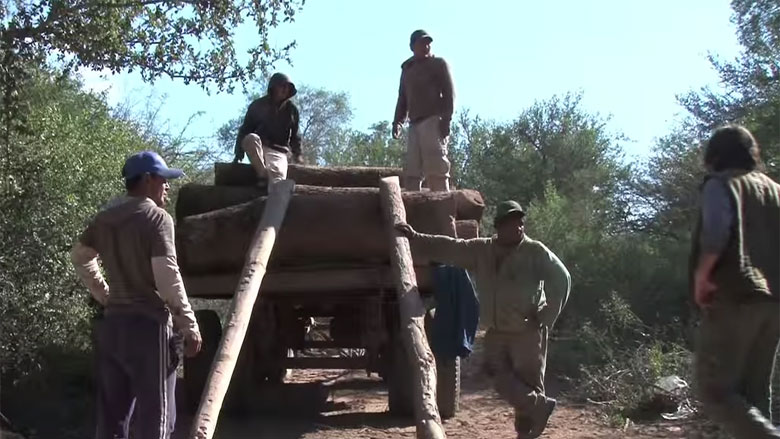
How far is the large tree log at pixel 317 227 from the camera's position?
25.6ft

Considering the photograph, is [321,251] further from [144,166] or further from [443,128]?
[144,166]

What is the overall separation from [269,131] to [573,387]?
14.5 ft

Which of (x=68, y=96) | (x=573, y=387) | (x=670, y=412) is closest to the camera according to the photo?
(x=670, y=412)

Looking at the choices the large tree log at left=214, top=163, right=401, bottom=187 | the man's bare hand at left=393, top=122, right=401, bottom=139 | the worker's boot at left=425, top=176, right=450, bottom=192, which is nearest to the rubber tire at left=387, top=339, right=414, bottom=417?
the large tree log at left=214, top=163, right=401, bottom=187

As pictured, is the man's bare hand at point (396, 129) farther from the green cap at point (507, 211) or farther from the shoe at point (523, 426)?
the shoe at point (523, 426)

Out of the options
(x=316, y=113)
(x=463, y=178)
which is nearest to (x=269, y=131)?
(x=463, y=178)

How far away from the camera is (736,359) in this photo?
4.70 metres

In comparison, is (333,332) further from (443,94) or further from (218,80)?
(218,80)

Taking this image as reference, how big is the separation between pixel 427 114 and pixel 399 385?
2835 millimetres

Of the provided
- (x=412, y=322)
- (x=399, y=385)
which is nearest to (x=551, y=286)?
(x=412, y=322)

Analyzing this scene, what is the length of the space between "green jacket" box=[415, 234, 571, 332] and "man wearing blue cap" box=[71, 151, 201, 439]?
218 cm

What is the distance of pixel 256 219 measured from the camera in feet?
25.7

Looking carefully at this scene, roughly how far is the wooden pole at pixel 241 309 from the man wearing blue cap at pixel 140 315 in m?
0.39

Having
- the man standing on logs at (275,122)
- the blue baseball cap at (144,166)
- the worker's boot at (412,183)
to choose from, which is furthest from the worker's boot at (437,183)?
the blue baseball cap at (144,166)
